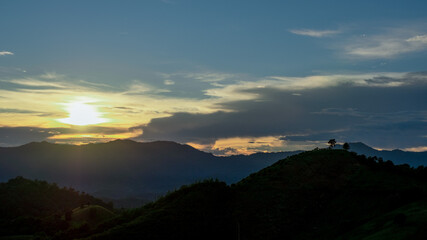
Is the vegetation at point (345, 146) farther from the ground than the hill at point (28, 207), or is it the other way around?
the vegetation at point (345, 146)

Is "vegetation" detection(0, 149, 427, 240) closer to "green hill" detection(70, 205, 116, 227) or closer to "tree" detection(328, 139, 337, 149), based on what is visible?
"tree" detection(328, 139, 337, 149)

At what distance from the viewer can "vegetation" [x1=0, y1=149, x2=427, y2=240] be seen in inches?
2089

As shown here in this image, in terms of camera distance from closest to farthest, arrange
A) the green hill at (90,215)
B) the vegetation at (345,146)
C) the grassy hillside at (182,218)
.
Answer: the grassy hillside at (182,218)
the vegetation at (345,146)
the green hill at (90,215)

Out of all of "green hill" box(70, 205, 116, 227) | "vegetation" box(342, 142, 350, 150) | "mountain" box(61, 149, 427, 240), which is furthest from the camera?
"green hill" box(70, 205, 116, 227)

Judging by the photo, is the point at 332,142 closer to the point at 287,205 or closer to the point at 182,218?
the point at 287,205

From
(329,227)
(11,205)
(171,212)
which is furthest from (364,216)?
(11,205)

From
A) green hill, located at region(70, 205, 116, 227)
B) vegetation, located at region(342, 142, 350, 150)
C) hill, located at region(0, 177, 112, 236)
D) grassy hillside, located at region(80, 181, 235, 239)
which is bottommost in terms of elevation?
hill, located at region(0, 177, 112, 236)

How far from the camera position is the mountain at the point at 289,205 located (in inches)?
2085

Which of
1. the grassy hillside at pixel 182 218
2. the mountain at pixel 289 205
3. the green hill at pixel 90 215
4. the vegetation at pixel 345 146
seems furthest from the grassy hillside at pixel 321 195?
the green hill at pixel 90 215

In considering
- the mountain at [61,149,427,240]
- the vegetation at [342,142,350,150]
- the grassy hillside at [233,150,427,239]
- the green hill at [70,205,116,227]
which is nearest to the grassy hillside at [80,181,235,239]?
the mountain at [61,149,427,240]

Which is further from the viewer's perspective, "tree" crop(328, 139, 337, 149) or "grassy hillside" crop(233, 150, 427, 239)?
"tree" crop(328, 139, 337, 149)

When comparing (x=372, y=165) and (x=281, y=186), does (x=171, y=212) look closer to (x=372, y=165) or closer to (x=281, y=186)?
(x=281, y=186)

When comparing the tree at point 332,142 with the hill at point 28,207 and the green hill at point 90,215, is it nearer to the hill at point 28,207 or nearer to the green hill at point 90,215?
the green hill at point 90,215

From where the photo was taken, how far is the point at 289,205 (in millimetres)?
61281
